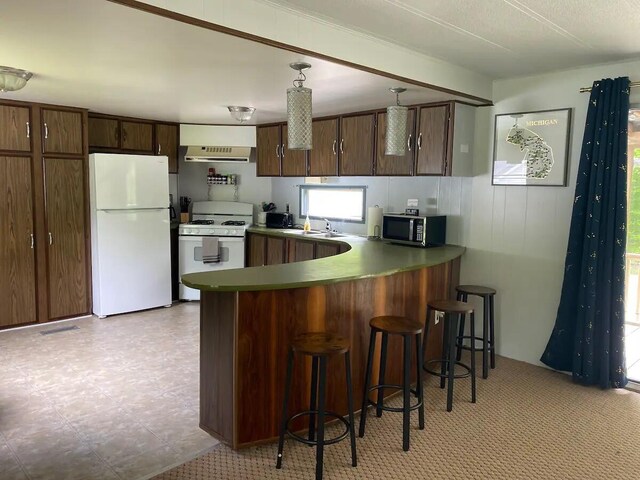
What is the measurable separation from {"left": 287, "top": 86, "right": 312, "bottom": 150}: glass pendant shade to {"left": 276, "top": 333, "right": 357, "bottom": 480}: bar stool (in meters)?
1.10

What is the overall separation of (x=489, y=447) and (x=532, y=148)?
7.51 ft

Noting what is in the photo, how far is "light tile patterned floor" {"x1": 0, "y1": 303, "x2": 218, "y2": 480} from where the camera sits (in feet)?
8.30

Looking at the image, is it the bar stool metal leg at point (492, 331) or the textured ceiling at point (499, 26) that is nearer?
the textured ceiling at point (499, 26)

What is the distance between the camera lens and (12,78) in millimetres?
3299

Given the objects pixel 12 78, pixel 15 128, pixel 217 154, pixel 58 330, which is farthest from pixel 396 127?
pixel 58 330

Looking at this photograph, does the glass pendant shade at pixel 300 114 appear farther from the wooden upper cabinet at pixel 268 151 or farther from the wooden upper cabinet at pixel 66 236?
the wooden upper cabinet at pixel 66 236

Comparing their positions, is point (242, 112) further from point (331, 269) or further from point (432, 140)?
point (331, 269)

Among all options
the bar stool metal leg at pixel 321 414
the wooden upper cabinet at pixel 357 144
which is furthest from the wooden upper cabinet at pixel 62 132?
the bar stool metal leg at pixel 321 414

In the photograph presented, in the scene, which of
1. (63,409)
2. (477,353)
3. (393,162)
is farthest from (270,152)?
(63,409)

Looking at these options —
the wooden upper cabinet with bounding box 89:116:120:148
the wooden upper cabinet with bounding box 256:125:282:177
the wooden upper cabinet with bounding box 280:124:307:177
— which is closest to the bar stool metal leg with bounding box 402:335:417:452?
the wooden upper cabinet with bounding box 280:124:307:177

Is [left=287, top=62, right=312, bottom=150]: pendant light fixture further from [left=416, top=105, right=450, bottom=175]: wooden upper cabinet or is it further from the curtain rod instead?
the curtain rod

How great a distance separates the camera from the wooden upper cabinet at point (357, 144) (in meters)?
4.54

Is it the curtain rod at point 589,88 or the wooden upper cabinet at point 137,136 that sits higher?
the curtain rod at point 589,88

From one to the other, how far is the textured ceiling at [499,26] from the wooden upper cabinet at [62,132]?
342 centimetres
